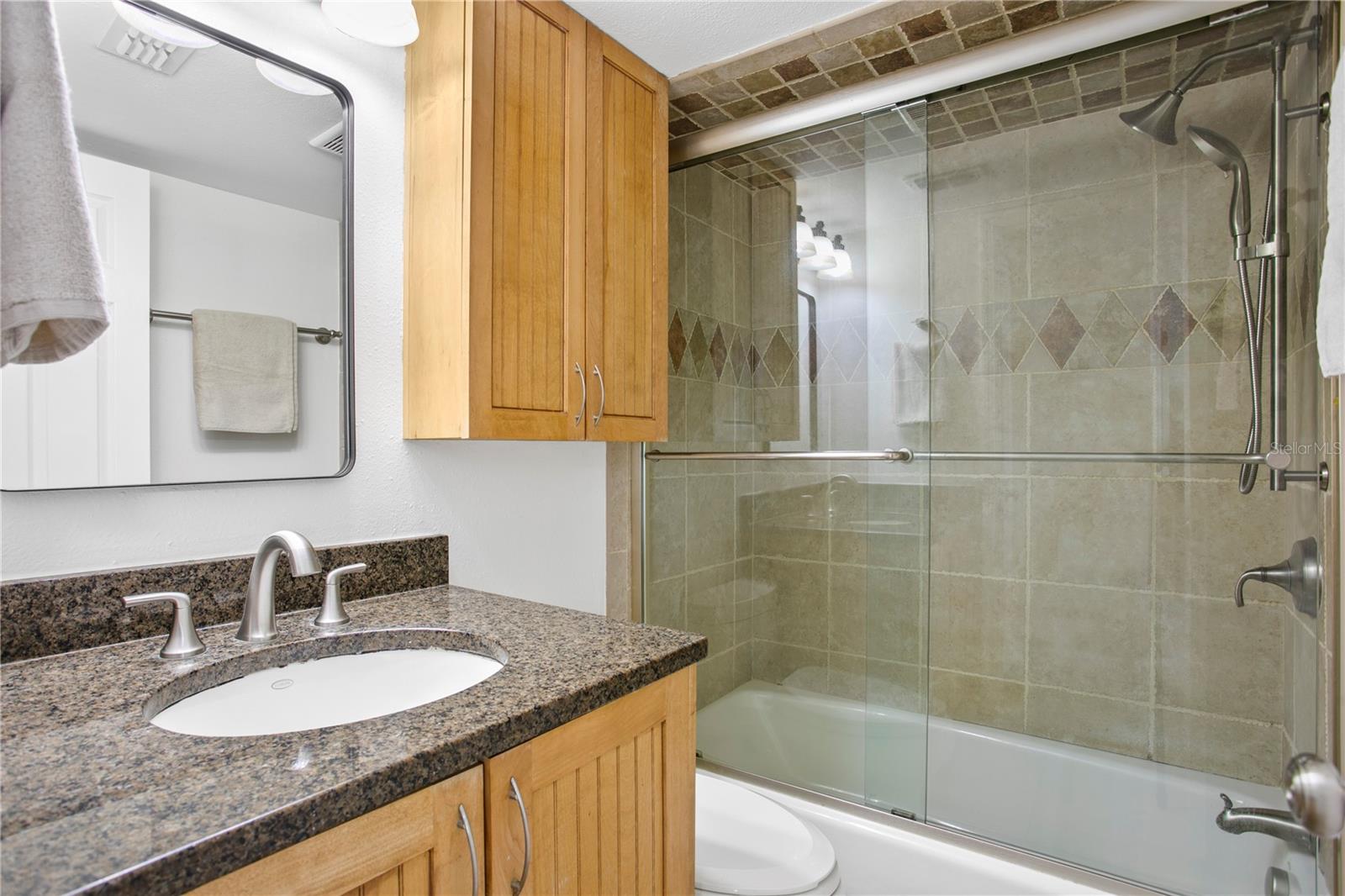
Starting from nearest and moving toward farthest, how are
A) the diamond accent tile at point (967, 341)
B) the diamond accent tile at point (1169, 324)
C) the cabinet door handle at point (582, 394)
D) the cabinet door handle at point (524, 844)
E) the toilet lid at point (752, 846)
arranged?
the cabinet door handle at point (524, 844), the toilet lid at point (752, 846), the cabinet door handle at point (582, 394), the diamond accent tile at point (1169, 324), the diamond accent tile at point (967, 341)

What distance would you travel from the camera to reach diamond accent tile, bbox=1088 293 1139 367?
1.90 m

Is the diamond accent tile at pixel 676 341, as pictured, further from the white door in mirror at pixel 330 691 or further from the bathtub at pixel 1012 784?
the white door in mirror at pixel 330 691

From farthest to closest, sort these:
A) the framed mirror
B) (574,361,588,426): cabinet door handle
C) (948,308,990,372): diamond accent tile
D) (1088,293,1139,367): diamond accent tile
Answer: (948,308,990,372): diamond accent tile
(1088,293,1139,367): diamond accent tile
(574,361,588,426): cabinet door handle
the framed mirror

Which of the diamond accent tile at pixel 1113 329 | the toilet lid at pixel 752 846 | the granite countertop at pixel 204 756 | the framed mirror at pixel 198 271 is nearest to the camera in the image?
the granite countertop at pixel 204 756

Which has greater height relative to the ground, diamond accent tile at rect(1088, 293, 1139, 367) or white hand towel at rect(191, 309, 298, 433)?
diamond accent tile at rect(1088, 293, 1139, 367)

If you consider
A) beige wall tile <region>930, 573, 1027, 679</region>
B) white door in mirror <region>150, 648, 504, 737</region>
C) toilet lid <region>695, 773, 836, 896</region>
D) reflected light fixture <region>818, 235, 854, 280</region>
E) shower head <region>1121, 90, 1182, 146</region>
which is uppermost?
shower head <region>1121, 90, 1182, 146</region>

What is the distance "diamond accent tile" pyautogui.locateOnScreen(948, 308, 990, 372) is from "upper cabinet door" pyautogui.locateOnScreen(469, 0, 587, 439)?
1209mm

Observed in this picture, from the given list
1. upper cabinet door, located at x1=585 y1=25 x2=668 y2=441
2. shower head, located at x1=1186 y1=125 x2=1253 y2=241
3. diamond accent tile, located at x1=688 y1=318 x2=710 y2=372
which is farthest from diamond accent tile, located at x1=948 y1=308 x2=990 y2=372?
upper cabinet door, located at x1=585 y1=25 x2=668 y2=441

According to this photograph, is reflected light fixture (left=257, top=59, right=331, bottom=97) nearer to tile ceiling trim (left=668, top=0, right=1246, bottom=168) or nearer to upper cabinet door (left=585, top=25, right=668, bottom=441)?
upper cabinet door (left=585, top=25, right=668, bottom=441)

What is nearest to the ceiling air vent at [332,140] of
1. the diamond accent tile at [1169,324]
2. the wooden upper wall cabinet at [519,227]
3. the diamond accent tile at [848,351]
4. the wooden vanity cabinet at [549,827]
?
the wooden upper wall cabinet at [519,227]

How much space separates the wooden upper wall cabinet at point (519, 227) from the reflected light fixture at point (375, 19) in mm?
103

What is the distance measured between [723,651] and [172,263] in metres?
1.71

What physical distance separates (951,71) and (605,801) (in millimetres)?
1755

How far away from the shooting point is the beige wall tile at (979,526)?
2.08 meters
